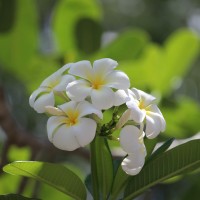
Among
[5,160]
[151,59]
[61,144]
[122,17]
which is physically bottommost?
[122,17]

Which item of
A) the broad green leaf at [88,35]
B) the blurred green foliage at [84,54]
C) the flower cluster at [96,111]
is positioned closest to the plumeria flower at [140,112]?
the flower cluster at [96,111]

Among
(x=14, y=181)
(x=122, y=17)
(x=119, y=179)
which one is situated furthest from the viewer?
(x=122, y=17)

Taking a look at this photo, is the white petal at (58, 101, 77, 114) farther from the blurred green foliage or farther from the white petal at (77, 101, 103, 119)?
the blurred green foliage

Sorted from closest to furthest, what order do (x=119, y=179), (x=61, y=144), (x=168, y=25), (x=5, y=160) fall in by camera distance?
(x=61, y=144) → (x=119, y=179) → (x=5, y=160) → (x=168, y=25)

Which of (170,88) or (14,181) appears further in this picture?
(170,88)

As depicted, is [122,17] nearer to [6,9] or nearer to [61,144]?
[6,9]

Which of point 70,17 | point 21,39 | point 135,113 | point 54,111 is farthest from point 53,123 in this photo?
point 70,17

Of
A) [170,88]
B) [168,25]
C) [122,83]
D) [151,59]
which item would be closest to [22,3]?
[151,59]

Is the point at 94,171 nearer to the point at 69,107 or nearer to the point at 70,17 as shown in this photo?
the point at 69,107
